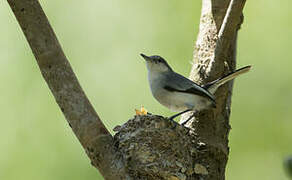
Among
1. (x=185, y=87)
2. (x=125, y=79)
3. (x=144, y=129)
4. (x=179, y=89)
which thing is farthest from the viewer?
(x=125, y=79)

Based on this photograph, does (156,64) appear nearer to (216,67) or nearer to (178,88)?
(178,88)

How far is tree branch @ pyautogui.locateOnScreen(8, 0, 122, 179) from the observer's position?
3.36m

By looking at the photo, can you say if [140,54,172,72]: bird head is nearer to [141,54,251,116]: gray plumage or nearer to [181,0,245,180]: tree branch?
[141,54,251,116]: gray plumage

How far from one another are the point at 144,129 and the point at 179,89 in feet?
2.46

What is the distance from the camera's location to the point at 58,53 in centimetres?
341

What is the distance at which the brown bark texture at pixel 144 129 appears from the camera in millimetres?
3371

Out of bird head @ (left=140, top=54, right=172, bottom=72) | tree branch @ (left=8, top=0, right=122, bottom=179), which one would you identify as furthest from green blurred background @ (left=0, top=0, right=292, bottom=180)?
tree branch @ (left=8, top=0, right=122, bottom=179)

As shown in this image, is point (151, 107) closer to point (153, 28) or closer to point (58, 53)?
point (153, 28)

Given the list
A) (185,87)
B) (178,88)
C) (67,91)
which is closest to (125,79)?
(178,88)

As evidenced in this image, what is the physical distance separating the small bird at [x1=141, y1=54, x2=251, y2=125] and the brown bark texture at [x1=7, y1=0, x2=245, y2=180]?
86 mm

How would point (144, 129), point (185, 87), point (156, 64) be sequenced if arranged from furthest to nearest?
point (156, 64) < point (185, 87) < point (144, 129)

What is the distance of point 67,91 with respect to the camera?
133 inches

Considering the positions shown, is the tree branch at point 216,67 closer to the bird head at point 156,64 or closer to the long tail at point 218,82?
the long tail at point 218,82

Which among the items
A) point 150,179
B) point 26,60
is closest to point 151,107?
point 26,60
